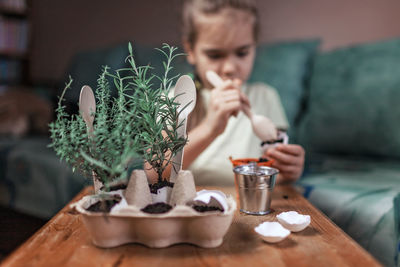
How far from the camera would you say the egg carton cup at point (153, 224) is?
0.41 metres

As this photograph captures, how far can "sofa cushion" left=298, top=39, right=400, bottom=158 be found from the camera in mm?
1465

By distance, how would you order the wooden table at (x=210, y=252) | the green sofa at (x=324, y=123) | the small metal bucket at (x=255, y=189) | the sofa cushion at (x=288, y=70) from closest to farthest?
1. the wooden table at (x=210, y=252)
2. the small metal bucket at (x=255, y=189)
3. the green sofa at (x=324, y=123)
4. the sofa cushion at (x=288, y=70)

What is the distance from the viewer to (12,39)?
258cm

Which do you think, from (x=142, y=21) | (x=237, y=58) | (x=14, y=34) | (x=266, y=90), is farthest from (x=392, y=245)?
(x=14, y=34)

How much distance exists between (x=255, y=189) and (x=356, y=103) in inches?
47.7

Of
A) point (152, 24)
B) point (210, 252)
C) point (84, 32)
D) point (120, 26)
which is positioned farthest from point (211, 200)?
point (84, 32)

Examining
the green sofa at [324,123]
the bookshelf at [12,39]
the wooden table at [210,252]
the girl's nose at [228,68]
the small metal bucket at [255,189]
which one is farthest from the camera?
the bookshelf at [12,39]

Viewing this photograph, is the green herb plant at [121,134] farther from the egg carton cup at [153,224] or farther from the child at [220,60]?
the child at [220,60]

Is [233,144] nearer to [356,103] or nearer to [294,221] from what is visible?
[356,103]

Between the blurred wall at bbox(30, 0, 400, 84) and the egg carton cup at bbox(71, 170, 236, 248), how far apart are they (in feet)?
6.56

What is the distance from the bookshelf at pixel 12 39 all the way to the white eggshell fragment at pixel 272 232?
2.58 meters

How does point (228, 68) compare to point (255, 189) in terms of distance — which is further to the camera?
point (228, 68)

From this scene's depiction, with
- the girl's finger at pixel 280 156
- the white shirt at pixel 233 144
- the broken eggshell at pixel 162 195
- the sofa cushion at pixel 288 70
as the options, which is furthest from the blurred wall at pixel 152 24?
the broken eggshell at pixel 162 195

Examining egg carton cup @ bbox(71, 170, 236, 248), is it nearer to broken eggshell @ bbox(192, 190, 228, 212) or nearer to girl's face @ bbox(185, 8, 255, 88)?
broken eggshell @ bbox(192, 190, 228, 212)
